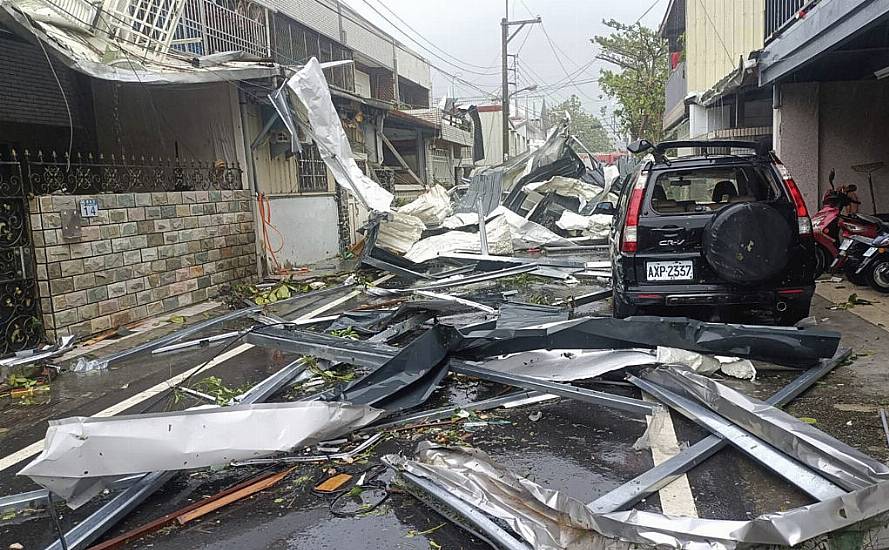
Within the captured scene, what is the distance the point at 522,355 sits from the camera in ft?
18.1

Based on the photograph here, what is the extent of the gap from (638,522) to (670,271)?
3524mm

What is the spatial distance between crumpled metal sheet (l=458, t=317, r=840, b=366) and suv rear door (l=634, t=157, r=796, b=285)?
0.75 m

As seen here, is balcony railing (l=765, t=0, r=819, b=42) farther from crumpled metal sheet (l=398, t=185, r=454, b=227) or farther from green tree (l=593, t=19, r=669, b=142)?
green tree (l=593, t=19, r=669, b=142)

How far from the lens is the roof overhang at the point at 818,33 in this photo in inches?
274

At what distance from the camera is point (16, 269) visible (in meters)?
7.37

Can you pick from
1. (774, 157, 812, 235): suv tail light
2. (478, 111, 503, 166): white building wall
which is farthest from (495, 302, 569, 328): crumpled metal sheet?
(478, 111, 503, 166): white building wall

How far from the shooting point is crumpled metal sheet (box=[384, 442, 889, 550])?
2664mm

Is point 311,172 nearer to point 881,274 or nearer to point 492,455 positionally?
point 881,274

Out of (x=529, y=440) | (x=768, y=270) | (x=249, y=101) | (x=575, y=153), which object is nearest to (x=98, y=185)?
(x=249, y=101)

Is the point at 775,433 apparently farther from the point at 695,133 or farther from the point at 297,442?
the point at 695,133

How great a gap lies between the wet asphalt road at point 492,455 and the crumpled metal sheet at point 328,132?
21.4 ft

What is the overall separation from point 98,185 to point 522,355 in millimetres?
6350

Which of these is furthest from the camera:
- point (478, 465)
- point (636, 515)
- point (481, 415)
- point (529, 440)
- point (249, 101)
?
point (249, 101)

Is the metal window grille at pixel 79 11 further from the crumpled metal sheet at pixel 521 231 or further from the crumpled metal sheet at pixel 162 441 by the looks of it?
the crumpled metal sheet at pixel 521 231
